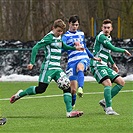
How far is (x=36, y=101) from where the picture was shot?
53.3ft

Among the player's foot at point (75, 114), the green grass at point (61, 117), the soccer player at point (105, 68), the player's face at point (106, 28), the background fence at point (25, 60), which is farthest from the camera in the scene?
the background fence at point (25, 60)

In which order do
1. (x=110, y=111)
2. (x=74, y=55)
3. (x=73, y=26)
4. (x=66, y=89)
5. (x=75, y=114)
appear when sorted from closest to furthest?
(x=75, y=114) → (x=66, y=89) → (x=110, y=111) → (x=73, y=26) → (x=74, y=55)

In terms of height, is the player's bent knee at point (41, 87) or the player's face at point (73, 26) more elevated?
the player's face at point (73, 26)

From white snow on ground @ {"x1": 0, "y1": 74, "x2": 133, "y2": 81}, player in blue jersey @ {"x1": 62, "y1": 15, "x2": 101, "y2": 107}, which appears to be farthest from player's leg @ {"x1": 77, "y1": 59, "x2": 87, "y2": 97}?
white snow on ground @ {"x1": 0, "y1": 74, "x2": 133, "y2": 81}

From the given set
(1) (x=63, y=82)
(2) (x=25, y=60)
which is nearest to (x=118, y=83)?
(1) (x=63, y=82)

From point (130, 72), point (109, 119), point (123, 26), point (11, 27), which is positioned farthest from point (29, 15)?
point (109, 119)

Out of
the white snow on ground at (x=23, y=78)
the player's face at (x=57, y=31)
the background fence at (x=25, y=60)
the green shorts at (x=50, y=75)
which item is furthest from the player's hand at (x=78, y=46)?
the background fence at (x=25, y=60)

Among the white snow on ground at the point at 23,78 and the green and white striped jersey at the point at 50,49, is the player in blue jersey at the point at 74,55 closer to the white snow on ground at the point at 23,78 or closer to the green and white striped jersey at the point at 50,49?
the green and white striped jersey at the point at 50,49

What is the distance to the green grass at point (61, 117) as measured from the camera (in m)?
10.3

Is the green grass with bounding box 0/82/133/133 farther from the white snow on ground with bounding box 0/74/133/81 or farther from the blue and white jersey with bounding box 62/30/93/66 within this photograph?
the white snow on ground with bounding box 0/74/133/81

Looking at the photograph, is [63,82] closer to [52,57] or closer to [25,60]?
[52,57]

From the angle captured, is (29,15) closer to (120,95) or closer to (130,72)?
(130,72)

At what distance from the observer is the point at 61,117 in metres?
12.1

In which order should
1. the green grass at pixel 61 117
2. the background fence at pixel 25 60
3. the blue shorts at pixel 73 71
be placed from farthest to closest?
the background fence at pixel 25 60
the blue shorts at pixel 73 71
the green grass at pixel 61 117
